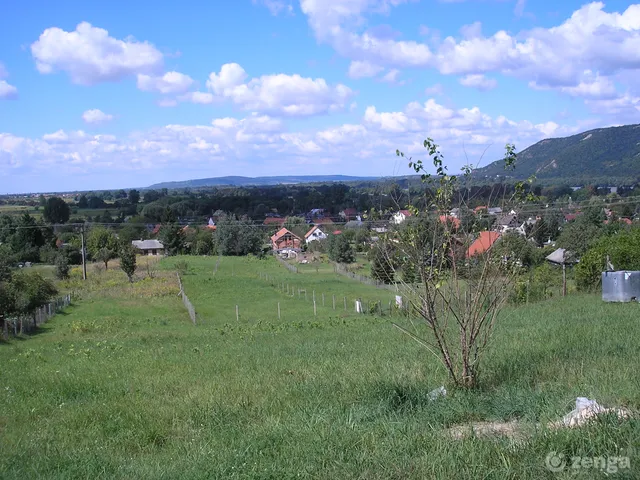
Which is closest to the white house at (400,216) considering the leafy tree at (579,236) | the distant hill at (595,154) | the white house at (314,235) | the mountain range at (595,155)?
the leafy tree at (579,236)

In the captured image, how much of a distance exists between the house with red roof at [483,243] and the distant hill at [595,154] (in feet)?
227

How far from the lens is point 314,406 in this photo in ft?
23.0

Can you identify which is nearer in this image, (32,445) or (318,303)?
(32,445)

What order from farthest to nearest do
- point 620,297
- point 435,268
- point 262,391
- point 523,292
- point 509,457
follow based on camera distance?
point 523,292
point 620,297
point 262,391
point 435,268
point 509,457

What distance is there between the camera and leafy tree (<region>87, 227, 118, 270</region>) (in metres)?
67.1

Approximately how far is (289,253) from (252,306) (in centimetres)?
4230

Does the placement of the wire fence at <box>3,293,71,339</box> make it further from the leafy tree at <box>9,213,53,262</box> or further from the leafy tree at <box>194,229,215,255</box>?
the leafy tree at <box>194,229,215,255</box>

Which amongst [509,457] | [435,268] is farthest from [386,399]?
[509,457]

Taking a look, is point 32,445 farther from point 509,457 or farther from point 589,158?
point 589,158

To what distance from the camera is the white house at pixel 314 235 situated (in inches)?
3147

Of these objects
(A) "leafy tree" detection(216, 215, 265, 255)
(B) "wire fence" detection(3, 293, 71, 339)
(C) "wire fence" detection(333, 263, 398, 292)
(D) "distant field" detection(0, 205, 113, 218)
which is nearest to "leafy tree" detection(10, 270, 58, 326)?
(B) "wire fence" detection(3, 293, 71, 339)

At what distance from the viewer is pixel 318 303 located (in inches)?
1356

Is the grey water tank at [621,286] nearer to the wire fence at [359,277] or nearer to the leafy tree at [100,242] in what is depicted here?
the wire fence at [359,277]

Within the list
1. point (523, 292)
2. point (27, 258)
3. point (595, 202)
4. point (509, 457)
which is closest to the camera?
point (509, 457)
